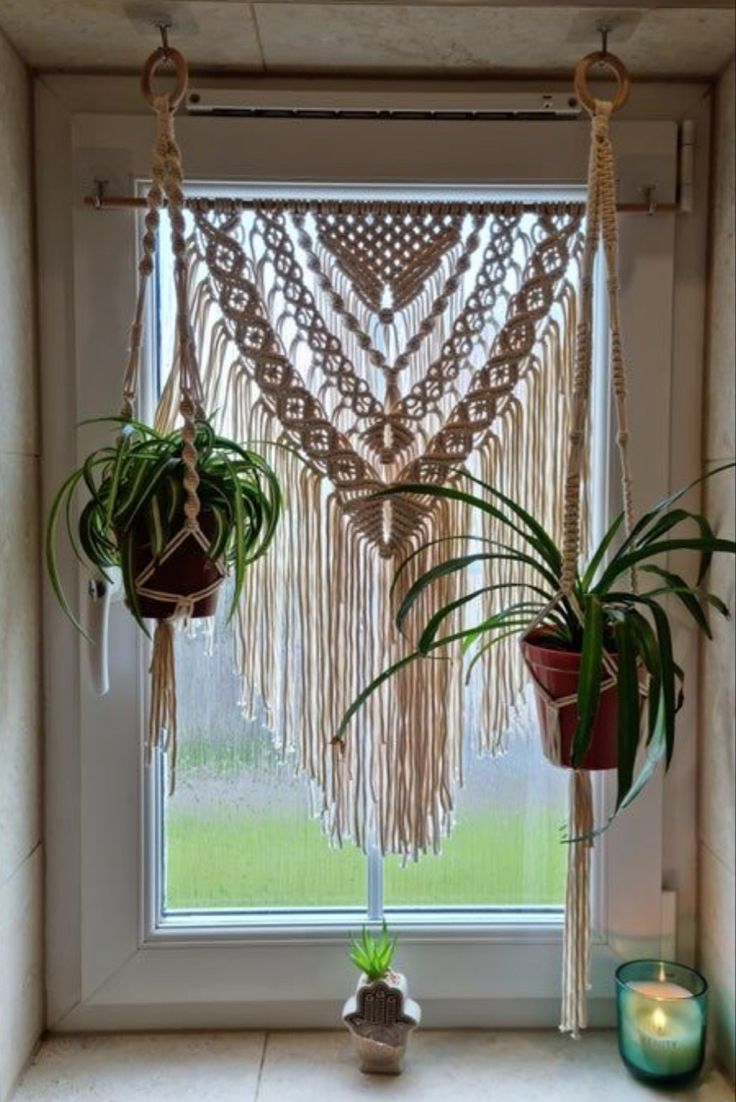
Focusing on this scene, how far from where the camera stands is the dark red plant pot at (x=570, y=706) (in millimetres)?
789

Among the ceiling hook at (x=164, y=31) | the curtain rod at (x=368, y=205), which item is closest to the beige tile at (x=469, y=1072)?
the curtain rod at (x=368, y=205)

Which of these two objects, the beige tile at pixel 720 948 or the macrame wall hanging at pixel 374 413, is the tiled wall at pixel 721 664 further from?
the macrame wall hanging at pixel 374 413

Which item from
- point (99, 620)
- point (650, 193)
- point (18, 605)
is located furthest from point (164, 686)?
point (650, 193)

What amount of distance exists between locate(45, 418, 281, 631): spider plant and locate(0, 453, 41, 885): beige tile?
80 millimetres

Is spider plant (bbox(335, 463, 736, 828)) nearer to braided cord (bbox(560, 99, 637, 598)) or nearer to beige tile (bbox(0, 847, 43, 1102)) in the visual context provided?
braided cord (bbox(560, 99, 637, 598))

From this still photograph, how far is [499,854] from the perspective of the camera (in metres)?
1.09

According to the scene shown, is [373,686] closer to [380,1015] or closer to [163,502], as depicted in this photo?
[163,502]

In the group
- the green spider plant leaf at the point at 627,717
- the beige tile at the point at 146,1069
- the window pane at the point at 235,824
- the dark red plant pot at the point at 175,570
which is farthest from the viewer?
the window pane at the point at 235,824

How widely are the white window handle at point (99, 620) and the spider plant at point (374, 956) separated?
A: 0.45 metres

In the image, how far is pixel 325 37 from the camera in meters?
0.93

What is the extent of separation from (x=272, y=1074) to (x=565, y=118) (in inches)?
47.5

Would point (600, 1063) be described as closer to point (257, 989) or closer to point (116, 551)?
point (257, 989)

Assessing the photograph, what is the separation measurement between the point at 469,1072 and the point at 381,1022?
12cm

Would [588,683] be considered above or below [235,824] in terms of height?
above
